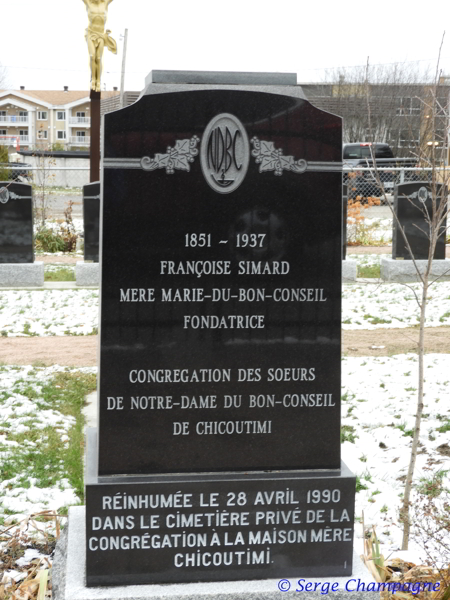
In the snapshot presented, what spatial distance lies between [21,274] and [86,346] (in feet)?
15.2

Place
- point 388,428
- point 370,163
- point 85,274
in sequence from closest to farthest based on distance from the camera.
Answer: point 388,428
point 85,274
point 370,163

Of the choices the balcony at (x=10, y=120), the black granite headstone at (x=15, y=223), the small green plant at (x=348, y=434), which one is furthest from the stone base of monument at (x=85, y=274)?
the balcony at (x=10, y=120)

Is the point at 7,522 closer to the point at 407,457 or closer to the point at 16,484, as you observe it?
the point at 16,484

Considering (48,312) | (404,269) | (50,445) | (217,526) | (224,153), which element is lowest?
(50,445)

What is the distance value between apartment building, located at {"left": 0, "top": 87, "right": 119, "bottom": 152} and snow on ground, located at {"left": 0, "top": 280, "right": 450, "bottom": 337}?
221 feet

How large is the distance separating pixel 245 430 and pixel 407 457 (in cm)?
233

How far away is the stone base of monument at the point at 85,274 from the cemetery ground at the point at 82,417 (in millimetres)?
1716

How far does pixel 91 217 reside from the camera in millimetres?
12828

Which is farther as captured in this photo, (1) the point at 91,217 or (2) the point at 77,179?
(2) the point at 77,179

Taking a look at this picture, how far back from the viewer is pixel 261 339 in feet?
9.84

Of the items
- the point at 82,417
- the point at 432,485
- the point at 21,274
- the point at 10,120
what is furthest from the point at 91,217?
the point at 10,120

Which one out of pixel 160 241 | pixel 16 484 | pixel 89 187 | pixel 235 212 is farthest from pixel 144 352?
pixel 89 187

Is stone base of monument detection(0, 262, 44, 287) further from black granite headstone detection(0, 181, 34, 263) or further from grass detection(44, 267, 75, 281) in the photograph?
grass detection(44, 267, 75, 281)

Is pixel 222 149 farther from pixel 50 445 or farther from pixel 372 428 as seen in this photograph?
pixel 372 428
